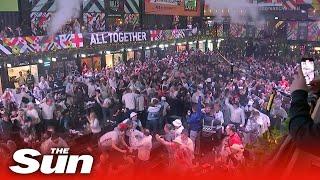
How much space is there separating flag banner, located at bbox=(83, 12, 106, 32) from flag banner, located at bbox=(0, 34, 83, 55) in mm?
93

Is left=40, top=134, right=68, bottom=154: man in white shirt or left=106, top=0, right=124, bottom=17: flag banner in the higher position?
left=106, top=0, right=124, bottom=17: flag banner

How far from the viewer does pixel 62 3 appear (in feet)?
9.00

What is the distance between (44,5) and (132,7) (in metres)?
0.58

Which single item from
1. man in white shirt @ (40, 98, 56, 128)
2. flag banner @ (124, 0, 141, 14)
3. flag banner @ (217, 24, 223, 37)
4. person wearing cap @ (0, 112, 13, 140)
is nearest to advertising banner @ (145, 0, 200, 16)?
flag banner @ (124, 0, 141, 14)

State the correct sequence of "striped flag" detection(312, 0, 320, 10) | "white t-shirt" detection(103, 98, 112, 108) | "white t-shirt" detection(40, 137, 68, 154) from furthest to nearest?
"white t-shirt" detection(103, 98, 112, 108) < "white t-shirt" detection(40, 137, 68, 154) < "striped flag" detection(312, 0, 320, 10)

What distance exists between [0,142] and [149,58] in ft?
3.89

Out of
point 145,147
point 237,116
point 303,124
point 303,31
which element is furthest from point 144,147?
point 303,124

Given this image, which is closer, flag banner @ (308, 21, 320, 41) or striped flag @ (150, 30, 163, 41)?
flag banner @ (308, 21, 320, 41)

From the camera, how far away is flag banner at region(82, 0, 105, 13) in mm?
2730

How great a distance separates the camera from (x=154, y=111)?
9.48ft

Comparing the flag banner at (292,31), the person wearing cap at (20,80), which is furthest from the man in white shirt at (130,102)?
the flag banner at (292,31)

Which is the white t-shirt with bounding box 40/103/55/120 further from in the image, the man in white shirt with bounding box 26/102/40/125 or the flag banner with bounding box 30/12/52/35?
the flag banner with bounding box 30/12/52/35

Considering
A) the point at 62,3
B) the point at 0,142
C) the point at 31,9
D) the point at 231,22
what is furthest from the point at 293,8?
the point at 0,142

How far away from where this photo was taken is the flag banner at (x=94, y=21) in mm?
2746
